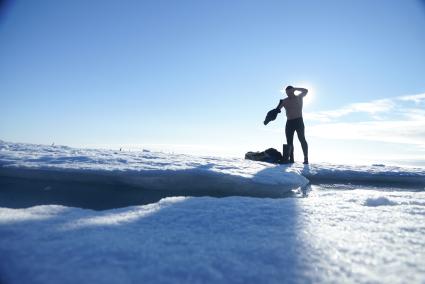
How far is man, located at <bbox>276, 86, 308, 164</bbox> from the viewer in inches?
265

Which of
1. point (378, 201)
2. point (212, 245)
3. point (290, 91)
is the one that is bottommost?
point (212, 245)

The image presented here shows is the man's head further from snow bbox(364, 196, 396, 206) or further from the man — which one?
snow bbox(364, 196, 396, 206)

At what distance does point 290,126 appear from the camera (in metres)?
6.85

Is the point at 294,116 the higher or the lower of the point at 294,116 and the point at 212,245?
the higher

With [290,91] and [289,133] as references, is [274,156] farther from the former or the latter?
[290,91]

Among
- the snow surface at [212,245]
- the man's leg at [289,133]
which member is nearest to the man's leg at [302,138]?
the man's leg at [289,133]

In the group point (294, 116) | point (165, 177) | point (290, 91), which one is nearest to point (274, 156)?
point (294, 116)

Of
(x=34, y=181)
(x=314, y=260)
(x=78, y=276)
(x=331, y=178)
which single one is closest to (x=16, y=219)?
(x=78, y=276)

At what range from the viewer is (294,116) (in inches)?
268

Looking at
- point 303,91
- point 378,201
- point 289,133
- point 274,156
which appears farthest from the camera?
point 274,156

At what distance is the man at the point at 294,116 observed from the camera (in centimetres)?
674

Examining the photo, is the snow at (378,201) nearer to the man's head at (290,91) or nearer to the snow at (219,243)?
the snow at (219,243)

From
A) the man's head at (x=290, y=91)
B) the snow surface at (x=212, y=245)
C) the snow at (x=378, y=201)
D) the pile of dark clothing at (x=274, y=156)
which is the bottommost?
the snow surface at (x=212, y=245)

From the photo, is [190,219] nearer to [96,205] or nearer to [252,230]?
[252,230]
